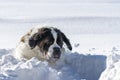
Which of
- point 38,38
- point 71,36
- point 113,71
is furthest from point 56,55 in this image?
point 71,36

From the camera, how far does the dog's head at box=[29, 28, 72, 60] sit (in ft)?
23.4

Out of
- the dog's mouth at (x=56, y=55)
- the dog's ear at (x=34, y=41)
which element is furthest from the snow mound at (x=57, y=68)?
the dog's ear at (x=34, y=41)

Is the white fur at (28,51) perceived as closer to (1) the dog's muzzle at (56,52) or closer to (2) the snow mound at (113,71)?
(1) the dog's muzzle at (56,52)

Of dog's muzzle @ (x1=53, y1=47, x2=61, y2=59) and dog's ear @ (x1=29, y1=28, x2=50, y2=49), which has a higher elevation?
dog's ear @ (x1=29, y1=28, x2=50, y2=49)

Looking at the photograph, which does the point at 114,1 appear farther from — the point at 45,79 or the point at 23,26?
the point at 45,79

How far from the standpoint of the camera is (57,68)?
720cm

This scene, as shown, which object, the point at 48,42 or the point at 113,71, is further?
the point at 48,42

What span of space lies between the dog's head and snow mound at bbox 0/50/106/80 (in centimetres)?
21

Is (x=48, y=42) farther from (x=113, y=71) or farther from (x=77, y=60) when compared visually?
(x=113, y=71)

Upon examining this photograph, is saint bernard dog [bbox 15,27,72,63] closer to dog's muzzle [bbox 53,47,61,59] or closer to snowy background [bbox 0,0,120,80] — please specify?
dog's muzzle [bbox 53,47,61,59]

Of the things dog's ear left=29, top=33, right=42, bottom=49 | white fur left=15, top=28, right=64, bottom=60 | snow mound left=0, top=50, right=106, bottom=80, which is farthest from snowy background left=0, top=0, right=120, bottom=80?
dog's ear left=29, top=33, right=42, bottom=49

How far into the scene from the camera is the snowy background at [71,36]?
637cm

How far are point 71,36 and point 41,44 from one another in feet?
12.1

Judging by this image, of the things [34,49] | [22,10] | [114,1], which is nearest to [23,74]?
[34,49]
